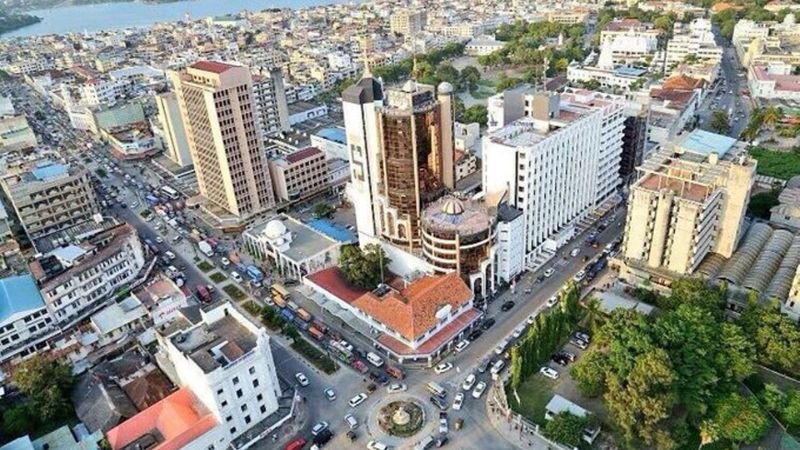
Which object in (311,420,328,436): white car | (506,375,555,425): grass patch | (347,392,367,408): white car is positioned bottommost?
(506,375,555,425): grass patch

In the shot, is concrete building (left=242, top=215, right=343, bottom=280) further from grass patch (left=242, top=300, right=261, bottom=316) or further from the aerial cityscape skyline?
grass patch (left=242, top=300, right=261, bottom=316)

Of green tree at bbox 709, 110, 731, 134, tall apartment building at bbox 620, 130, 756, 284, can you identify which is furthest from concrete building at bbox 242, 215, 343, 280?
green tree at bbox 709, 110, 731, 134

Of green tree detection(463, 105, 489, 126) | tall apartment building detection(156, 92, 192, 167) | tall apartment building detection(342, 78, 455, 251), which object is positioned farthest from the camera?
green tree detection(463, 105, 489, 126)

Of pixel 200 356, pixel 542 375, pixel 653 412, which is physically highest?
pixel 200 356

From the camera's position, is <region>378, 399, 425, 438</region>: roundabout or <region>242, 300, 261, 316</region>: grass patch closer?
<region>378, 399, 425, 438</region>: roundabout

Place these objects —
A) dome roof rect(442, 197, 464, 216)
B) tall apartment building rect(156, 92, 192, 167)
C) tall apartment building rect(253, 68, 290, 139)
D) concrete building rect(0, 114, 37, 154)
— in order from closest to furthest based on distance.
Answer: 1. dome roof rect(442, 197, 464, 216)
2. tall apartment building rect(156, 92, 192, 167)
3. concrete building rect(0, 114, 37, 154)
4. tall apartment building rect(253, 68, 290, 139)

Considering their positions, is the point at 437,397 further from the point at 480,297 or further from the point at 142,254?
the point at 142,254

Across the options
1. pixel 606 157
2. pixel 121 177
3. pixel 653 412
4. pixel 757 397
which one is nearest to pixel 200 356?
pixel 653 412
